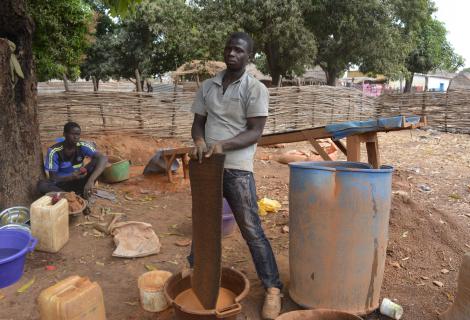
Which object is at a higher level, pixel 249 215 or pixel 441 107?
pixel 441 107

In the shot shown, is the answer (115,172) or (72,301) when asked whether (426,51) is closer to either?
(115,172)

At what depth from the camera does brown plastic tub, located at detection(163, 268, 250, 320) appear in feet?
7.55

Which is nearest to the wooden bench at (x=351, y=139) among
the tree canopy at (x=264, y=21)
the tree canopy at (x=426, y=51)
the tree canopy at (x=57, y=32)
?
the tree canopy at (x=57, y=32)

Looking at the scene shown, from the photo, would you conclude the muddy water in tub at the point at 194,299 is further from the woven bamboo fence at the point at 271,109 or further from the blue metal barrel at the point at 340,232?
the woven bamboo fence at the point at 271,109

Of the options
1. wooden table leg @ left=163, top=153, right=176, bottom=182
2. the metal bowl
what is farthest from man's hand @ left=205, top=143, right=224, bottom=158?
wooden table leg @ left=163, top=153, right=176, bottom=182

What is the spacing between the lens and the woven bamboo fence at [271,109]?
8398 mm

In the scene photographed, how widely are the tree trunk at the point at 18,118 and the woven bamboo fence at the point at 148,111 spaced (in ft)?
12.6

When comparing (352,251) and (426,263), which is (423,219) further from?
(352,251)

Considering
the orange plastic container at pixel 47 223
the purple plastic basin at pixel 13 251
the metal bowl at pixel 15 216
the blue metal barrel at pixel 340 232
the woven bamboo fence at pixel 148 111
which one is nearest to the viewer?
the blue metal barrel at pixel 340 232

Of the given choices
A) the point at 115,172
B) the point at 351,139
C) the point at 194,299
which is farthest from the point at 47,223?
the point at 351,139

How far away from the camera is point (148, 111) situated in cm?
934

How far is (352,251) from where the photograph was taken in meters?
2.53

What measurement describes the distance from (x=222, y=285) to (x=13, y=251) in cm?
191

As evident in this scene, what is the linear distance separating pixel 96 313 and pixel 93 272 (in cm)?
116
